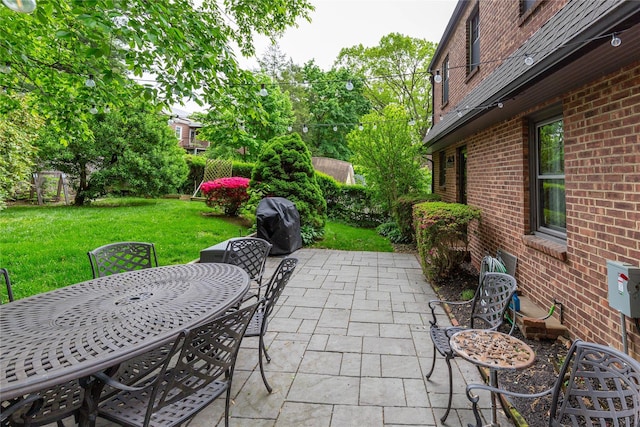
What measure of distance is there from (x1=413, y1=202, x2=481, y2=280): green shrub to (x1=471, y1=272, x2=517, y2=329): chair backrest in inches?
80.8

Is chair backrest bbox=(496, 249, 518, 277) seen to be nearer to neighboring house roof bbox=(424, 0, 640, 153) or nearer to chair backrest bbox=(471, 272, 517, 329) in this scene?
chair backrest bbox=(471, 272, 517, 329)

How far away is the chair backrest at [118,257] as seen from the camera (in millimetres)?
3119

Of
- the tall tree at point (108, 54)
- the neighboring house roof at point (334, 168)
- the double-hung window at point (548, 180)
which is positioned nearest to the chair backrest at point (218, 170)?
the neighboring house roof at point (334, 168)

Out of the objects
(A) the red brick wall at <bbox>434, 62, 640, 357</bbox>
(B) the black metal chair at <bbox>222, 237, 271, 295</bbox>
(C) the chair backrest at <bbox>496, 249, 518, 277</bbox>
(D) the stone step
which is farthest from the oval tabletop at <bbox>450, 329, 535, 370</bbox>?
(B) the black metal chair at <bbox>222, 237, 271, 295</bbox>

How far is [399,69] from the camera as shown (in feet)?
59.9

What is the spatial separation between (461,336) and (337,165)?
17.4m

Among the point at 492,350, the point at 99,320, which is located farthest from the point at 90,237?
the point at 492,350

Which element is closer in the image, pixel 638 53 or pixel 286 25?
pixel 638 53

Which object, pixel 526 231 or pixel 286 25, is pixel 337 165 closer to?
pixel 286 25

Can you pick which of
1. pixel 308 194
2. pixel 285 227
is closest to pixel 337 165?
pixel 308 194

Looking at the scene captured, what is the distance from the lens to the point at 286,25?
6.46 meters

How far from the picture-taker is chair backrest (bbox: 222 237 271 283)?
381cm

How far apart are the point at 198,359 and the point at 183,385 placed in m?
0.16

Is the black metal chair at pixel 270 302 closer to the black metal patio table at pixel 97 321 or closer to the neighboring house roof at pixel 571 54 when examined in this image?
the black metal patio table at pixel 97 321
